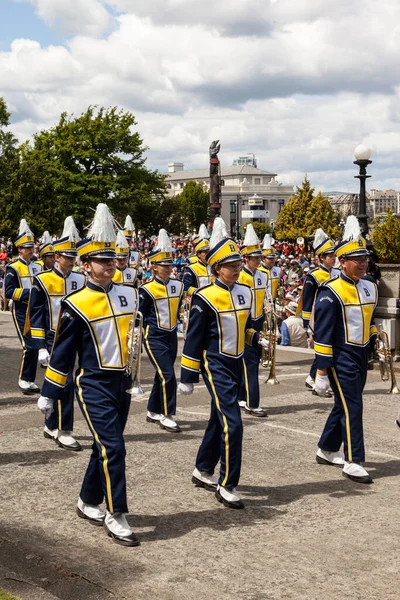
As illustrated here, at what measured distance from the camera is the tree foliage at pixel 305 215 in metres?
79.3

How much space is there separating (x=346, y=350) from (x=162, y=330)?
284 centimetres

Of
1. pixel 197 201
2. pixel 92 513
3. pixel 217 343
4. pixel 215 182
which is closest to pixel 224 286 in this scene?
pixel 217 343

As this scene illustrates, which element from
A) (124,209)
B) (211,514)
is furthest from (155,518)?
(124,209)

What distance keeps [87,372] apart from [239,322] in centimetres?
160

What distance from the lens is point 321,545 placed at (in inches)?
230

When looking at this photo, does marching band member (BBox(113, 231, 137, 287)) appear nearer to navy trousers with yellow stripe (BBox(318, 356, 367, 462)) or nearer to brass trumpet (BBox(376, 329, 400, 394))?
brass trumpet (BBox(376, 329, 400, 394))

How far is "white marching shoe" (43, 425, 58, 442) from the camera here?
29.1ft

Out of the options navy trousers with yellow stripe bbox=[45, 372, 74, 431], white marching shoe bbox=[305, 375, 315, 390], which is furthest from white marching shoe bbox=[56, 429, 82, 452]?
white marching shoe bbox=[305, 375, 315, 390]

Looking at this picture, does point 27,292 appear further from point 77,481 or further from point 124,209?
point 124,209

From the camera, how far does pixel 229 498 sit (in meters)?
6.72

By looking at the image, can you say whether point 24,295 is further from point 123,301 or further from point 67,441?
point 123,301

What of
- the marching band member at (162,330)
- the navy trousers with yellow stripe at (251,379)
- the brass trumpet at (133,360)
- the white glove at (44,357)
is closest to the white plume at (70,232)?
the marching band member at (162,330)

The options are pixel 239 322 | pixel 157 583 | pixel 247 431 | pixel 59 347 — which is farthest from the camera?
pixel 247 431

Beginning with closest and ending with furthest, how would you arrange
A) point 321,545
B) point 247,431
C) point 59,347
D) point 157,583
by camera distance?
point 157,583
point 321,545
point 59,347
point 247,431
